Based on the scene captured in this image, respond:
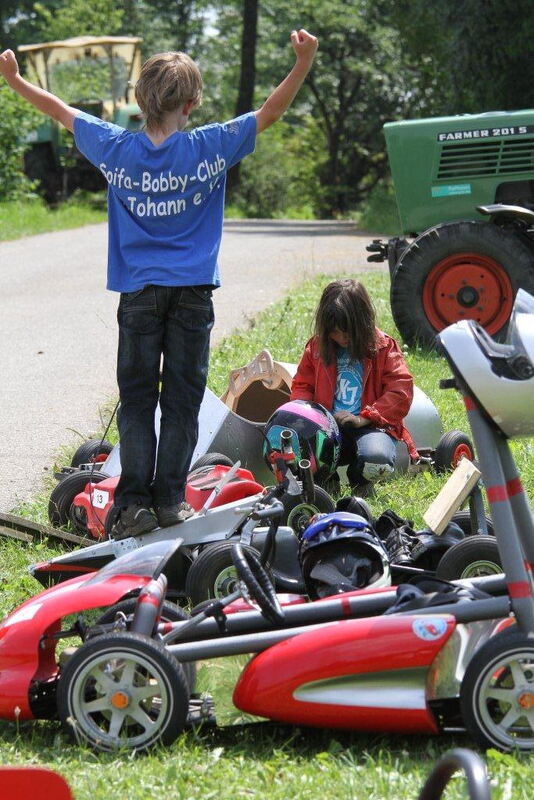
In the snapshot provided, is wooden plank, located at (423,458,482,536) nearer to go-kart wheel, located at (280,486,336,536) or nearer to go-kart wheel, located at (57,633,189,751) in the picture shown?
go-kart wheel, located at (280,486,336,536)

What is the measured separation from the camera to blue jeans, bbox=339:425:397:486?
18.0ft

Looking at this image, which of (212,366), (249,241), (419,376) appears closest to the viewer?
(419,376)

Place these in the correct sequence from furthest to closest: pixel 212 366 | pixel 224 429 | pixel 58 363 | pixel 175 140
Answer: pixel 58 363 < pixel 212 366 < pixel 224 429 < pixel 175 140

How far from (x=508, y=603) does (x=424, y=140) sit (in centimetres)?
684

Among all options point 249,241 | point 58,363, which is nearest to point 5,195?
point 249,241

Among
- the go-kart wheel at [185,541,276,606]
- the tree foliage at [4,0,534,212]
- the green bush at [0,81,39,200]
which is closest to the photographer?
the go-kart wheel at [185,541,276,606]

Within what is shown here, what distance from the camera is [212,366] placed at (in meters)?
8.51

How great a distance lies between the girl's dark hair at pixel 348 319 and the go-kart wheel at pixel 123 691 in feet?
8.11

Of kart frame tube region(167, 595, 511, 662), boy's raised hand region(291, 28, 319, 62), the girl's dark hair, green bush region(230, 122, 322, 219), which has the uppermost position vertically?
boy's raised hand region(291, 28, 319, 62)

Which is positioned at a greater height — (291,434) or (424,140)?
(424,140)

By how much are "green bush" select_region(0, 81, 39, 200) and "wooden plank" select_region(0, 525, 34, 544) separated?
59.7 feet

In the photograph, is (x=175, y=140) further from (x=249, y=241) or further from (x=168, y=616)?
(x=249, y=241)

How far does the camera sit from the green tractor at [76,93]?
25.8 m

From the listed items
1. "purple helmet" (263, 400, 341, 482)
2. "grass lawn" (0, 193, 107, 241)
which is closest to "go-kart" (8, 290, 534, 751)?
"purple helmet" (263, 400, 341, 482)
